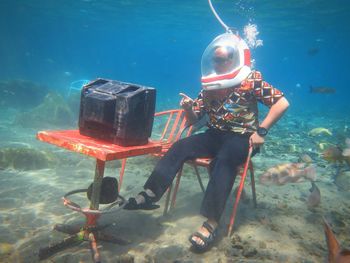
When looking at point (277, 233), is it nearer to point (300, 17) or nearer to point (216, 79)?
point (216, 79)

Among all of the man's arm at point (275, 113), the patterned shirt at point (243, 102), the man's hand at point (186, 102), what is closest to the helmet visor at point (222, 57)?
the patterned shirt at point (243, 102)

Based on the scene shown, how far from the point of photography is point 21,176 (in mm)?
6074

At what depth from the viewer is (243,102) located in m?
4.16

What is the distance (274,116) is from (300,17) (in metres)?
28.2

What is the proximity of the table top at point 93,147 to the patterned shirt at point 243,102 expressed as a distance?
4.59 ft

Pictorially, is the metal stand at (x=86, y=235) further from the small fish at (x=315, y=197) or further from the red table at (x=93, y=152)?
the small fish at (x=315, y=197)

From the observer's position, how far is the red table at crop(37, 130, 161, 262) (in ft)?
8.70

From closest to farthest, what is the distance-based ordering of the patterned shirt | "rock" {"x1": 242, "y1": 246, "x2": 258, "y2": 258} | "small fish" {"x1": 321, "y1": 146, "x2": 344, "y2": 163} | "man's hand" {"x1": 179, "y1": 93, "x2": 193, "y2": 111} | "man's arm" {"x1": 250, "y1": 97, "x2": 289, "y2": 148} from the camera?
1. "rock" {"x1": 242, "y1": 246, "x2": 258, "y2": 258}
2. "man's arm" {"x1": 250, "y1": 97, "x2": 289, "y2": 148}
3. the patterned shirt
4. "man's hand" {"x1": 179, "y1": 93, "x2": 193, "y2": 111}
5. "small fish" {"x1": 321, "y1": 146, "x2": 344, "y2": 163}

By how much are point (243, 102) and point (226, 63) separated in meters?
0.63

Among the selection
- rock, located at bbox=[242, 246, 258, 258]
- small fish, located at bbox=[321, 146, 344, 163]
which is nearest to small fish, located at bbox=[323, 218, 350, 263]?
rock, located at bbox=[242, 246, 258, 258]

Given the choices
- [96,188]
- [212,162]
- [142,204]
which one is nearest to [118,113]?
[96,188]

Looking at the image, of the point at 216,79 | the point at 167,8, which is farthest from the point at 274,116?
the point at 167,8

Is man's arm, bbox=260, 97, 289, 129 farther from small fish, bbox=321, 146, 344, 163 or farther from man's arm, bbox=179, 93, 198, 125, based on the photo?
small fish, bbox=321, 146, 344, 163

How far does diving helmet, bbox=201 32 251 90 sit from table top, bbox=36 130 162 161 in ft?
Result: 4.81
